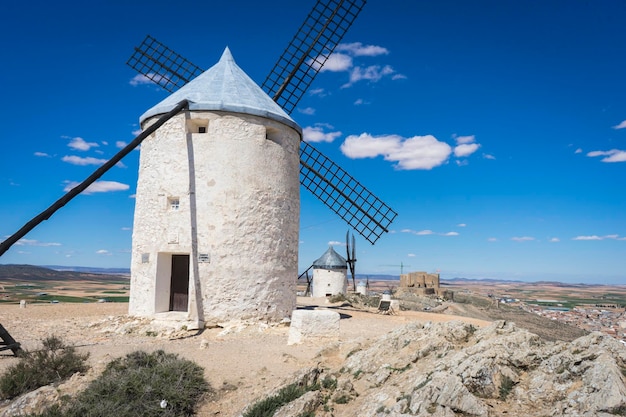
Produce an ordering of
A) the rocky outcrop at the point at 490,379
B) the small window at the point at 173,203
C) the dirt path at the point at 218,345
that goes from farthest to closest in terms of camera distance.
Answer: the small window at the point at 173,203 < the dirt path at the point at 218,345 < the rocky outcrop at the point at 490,379

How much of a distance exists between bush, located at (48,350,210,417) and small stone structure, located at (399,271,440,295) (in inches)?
1005

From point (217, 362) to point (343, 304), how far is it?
12.7 metres

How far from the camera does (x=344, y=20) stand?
16.1 meters

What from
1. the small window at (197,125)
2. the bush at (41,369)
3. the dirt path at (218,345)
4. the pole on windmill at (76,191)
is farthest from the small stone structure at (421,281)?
the bush at (41,369)

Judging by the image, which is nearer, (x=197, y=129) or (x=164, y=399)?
(x=164, y=399)

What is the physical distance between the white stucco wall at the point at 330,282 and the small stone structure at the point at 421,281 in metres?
7.11

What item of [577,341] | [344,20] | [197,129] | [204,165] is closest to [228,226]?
[204,165]

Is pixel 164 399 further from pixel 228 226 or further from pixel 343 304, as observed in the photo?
pixel 343 304

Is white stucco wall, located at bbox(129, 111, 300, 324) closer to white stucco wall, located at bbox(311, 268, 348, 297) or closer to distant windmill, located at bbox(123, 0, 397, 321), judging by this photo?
distant windmill, located at bbox(123, 0, 397, 321)

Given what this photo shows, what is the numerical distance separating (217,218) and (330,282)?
15050 millimetres

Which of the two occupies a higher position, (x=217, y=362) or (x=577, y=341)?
(x=577, y=341)

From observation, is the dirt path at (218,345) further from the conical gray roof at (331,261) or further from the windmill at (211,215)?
the conical gray roof at (331,261)

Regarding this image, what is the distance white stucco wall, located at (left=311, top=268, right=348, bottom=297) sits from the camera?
25141 mm

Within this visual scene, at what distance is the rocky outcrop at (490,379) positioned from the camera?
409 centimetres
